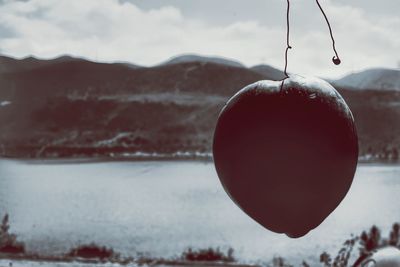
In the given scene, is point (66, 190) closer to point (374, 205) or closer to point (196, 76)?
point (374, 205)

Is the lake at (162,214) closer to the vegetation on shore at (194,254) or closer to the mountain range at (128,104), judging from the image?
the vegetation on shore at (194,254)

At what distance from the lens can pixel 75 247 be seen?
520cm

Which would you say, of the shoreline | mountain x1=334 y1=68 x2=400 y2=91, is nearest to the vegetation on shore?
the shoreline

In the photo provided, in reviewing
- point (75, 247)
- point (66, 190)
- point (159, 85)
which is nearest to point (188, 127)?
point (159, 85)

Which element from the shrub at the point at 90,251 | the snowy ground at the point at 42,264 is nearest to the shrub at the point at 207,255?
the shrub at the point at 90,251

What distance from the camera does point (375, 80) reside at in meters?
11.1

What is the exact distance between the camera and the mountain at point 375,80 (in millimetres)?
9688

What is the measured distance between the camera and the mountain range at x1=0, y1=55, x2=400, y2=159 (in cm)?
873

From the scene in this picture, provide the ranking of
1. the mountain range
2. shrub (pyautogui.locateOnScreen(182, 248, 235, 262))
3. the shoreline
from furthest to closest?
the mountain range → the shoreline → shrub (pyautogui.locateOnScreen(182, 248, 235, 262))

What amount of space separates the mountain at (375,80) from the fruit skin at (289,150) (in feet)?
29.8

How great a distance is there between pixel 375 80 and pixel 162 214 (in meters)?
6.96

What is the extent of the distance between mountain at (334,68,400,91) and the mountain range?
A: 1.0 inches

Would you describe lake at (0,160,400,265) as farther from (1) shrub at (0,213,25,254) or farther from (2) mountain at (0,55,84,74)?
(2) mountain at (0,55,84,74)

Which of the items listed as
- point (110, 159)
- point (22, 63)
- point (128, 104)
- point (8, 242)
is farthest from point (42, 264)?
point (22, 63)
